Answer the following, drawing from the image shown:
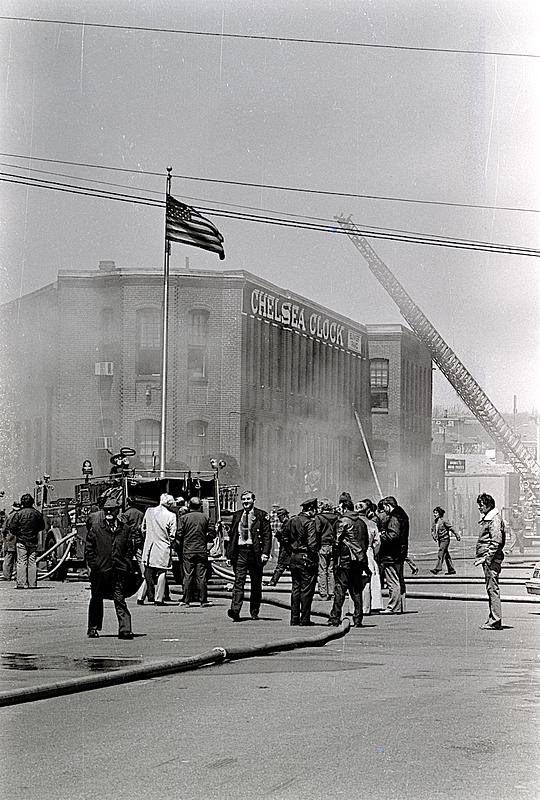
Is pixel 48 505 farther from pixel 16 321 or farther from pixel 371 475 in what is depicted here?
pixel 371 475

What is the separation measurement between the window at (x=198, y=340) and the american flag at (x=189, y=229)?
15.8 metres

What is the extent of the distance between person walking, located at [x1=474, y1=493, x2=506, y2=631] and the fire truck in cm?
1076

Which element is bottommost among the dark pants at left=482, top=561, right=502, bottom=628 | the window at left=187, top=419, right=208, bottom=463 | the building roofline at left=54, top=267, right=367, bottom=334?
the dark pants at left=482, top=561, right=502, bottom=628

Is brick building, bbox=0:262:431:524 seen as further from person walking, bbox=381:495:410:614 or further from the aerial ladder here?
person walking, bbox=381:495:410:614

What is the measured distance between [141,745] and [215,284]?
39987 mm

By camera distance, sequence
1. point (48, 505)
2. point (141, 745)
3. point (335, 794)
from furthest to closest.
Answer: point (48, 505)
point (141, 745)
point (335, 794)

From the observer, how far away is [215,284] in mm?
46594

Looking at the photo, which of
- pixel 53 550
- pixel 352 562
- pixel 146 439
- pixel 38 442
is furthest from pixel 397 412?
pixel 352 562

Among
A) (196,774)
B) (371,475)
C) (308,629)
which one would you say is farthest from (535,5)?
(371,475)

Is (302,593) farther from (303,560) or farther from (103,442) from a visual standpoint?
(103,442)

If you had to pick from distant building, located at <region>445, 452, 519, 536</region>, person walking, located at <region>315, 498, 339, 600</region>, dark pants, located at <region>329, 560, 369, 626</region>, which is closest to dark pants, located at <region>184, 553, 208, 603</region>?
person walking, located at <region>315, 498, 339, 600</region>

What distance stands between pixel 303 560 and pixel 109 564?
112 inches

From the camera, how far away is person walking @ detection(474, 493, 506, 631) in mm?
14352

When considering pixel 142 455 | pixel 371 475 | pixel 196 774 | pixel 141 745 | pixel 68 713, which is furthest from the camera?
pixel 371 475
